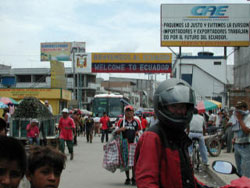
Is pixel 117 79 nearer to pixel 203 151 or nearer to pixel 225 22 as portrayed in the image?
pixel 225 22

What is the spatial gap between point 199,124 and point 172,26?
2689cm

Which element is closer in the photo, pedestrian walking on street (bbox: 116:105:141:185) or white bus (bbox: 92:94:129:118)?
pedestrian walking on street (bbox: 116:105:141:185)

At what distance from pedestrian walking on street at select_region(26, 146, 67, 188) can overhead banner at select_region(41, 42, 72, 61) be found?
87.4 metres

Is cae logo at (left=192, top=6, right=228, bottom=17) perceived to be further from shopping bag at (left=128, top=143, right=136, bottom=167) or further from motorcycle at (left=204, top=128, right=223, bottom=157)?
shopping bag at (left=128, top=143, right=136, bottom=167)

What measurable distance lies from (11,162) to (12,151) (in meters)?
0.07

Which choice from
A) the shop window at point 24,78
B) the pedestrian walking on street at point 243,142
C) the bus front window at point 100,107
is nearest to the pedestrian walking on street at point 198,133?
the pedestrian walking on street at point 243,142

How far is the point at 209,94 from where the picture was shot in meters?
→ 44.9

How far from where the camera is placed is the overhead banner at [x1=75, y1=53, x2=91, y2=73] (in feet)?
148

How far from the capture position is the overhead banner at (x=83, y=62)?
4506cm

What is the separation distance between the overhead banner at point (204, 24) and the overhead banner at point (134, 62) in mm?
3598

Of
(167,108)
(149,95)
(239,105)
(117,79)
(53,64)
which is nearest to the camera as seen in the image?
(167,108)

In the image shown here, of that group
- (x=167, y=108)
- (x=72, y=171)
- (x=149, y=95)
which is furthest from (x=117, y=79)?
(x=167, y=108)

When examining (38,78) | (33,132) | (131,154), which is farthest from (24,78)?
(131,154)

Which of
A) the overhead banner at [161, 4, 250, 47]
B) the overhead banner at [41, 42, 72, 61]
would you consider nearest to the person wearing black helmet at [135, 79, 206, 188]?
the overhead banner at [161, 4, 250, 47]
